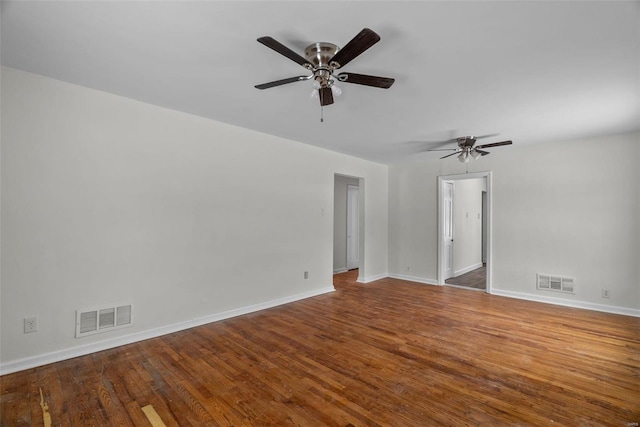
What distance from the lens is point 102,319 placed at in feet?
9.59

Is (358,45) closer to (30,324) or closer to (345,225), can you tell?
(30,324)

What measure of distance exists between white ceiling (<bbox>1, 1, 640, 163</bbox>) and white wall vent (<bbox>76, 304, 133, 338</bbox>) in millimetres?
2180

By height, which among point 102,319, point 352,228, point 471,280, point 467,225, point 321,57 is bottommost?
point 471,280

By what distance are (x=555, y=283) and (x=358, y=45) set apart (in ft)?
16.4

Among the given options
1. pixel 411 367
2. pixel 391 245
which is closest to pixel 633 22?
pixel 411 367

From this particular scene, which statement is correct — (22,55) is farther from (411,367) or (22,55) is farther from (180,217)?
(411,367)

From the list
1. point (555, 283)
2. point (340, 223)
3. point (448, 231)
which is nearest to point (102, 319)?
point (340, 223)

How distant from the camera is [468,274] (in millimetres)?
6922

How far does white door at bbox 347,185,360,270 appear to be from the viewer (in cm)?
759

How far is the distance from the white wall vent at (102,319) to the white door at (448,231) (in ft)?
17.4

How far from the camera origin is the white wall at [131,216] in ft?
8.35

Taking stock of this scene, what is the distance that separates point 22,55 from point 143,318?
101 inches

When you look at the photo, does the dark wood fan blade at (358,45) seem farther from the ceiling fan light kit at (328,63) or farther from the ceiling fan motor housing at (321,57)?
the ceiling fan motor housing at (321,57)

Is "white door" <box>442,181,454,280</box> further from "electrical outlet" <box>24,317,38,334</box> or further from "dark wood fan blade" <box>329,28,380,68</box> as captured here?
"electrical outlet" <box>24,317,38,334</box>
